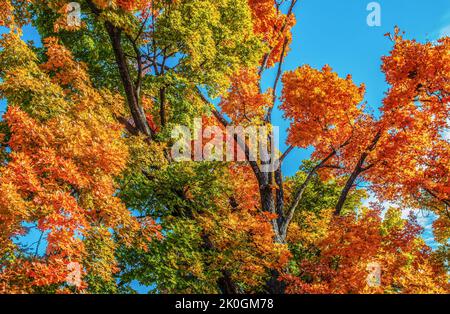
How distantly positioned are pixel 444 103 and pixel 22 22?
14.6 metres

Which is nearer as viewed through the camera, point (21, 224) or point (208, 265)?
point (21, 224)

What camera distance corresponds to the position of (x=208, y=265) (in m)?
11.9

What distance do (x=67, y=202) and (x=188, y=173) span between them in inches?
171

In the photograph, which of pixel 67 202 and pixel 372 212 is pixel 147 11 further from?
pixel 372 212

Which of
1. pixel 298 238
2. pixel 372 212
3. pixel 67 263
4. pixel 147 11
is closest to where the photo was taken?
pixel 67 263

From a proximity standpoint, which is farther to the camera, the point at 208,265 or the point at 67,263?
the point at 208,265

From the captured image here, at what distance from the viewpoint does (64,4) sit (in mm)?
11453

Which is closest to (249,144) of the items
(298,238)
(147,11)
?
(298,238)

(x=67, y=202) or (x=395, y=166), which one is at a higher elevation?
(x=395, y=166)

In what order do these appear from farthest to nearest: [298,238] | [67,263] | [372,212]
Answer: [298,238] < [372,212] < [67,263]
